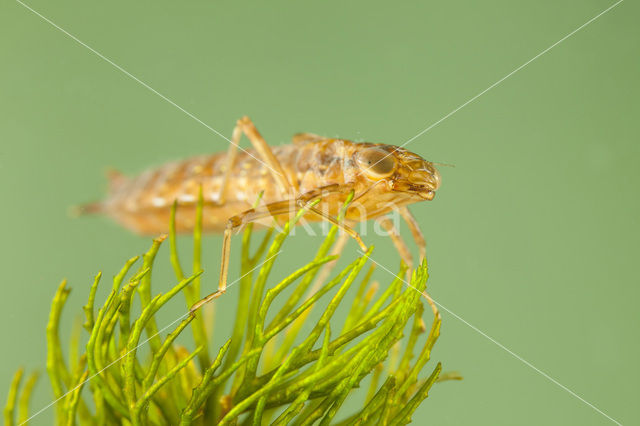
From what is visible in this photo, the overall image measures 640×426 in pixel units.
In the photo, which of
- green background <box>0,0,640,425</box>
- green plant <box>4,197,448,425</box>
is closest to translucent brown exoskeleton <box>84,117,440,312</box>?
green plant <box>4,197,448,425</box>

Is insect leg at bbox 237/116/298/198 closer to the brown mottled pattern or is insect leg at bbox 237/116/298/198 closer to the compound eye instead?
the brown mottled pattern

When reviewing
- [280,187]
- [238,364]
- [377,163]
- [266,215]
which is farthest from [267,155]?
[238,364]

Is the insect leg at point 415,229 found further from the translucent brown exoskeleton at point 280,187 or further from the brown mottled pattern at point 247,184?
the brown mottled pattern at point 247,184

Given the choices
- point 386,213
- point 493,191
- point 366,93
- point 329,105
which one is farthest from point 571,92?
point 386,213

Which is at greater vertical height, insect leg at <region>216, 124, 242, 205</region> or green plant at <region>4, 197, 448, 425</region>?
insect leg at <region>216, 124, 242, 205</region>

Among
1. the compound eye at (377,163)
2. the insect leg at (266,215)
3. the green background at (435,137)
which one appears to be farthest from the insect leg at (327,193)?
the green background at (435,137)

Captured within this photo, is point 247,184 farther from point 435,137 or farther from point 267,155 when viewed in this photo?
point 435,137
